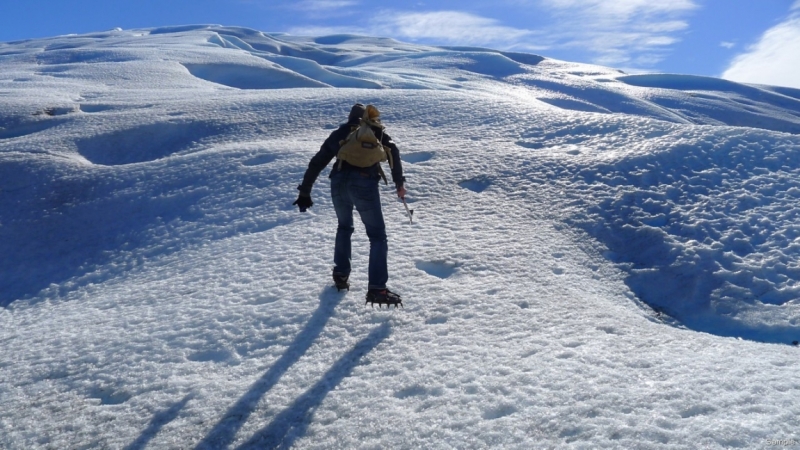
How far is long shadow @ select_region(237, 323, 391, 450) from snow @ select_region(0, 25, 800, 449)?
0.06 feet

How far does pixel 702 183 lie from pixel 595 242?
91.0 inches

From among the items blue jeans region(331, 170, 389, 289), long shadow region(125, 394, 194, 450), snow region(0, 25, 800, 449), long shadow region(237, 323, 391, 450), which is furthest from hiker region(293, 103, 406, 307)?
long shadow region(125, 394, 194, 450)

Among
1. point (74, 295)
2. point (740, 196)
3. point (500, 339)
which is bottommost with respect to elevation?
point (74, 295)

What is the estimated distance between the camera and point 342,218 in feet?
16.1

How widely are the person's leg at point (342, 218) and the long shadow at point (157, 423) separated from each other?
1.74 meters

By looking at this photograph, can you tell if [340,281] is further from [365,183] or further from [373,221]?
[365,183]

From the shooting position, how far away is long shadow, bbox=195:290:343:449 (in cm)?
332

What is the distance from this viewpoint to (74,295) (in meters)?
5.86

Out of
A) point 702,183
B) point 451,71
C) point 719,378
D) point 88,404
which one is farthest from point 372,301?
point 451,71

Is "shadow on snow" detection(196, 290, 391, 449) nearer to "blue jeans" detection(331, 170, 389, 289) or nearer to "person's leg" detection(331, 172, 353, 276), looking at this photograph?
"blue jeans" detection(331, 170, 389, 289)

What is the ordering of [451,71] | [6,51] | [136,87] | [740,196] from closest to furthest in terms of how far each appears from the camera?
[740,196], [136,87], [451,71], [6,51]

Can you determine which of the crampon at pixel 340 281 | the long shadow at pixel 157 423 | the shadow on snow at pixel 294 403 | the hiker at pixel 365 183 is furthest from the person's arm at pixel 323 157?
the long shadow at pixel 157 423

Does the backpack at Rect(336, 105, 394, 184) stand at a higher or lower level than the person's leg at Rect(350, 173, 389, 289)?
higher

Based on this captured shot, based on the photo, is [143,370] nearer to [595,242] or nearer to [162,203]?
[162,203]
